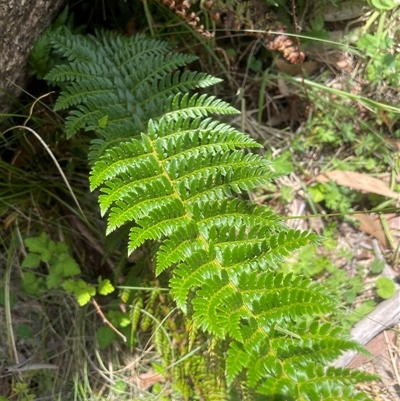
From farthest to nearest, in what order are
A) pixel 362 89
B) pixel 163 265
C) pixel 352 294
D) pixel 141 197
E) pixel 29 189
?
pixel 362 89 → pixel 352 294 → pixel 29 189 → pixel 141 197 → pixel 163 265

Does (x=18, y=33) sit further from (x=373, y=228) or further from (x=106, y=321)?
(x=373, y=228)

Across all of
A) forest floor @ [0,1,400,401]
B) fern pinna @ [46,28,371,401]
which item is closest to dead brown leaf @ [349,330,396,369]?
forest floor @ [0,1,400,401]

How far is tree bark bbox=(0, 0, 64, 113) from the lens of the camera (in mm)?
1899

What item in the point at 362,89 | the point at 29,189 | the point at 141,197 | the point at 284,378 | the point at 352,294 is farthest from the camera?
the point at 362,89

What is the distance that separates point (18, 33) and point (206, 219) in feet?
3.73

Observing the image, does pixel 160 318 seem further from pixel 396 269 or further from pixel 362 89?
pixel 362 89

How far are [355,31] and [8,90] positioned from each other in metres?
1.83

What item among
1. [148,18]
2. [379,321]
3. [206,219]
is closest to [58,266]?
[206,219]

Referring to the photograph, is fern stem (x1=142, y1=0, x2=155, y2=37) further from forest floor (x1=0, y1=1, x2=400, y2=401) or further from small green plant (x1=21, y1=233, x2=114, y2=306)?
small green plant (x1=21, y1=233, x2=114, y2=306)

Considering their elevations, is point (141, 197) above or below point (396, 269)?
above

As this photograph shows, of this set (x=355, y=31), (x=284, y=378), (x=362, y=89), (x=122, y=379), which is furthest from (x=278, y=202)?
(x=284, y=378)

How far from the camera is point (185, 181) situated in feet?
5.48

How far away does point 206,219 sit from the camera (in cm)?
160

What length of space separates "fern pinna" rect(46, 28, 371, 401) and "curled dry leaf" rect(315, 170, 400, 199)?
106 cm
